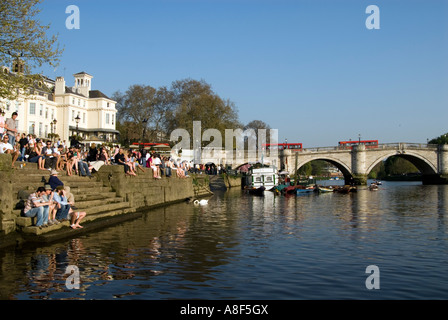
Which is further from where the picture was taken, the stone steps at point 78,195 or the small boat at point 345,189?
the small boat at point 345,189

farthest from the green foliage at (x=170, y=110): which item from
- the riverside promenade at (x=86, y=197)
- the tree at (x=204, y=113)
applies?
the riverside promenade at (x=86, y=197)

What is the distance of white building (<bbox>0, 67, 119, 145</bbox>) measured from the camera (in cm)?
6162

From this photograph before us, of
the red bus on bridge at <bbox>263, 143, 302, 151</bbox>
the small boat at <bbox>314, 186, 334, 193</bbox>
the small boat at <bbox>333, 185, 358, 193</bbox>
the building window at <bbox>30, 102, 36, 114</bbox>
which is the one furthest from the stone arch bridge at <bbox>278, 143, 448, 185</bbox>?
the building window at <bbox>30, 102, 36, 114</bbox>

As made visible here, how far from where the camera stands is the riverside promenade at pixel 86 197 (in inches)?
460

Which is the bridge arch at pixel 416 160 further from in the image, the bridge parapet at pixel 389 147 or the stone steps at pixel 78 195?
the stone steps at pixel 78 195

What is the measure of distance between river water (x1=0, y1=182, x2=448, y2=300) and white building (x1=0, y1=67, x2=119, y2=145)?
1965 inches

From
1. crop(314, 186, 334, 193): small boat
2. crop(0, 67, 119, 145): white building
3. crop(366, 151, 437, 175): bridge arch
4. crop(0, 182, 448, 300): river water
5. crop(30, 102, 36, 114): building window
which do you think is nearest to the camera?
crop(0, 182, 448, 300): river water

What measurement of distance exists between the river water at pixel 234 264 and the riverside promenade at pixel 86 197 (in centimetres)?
50

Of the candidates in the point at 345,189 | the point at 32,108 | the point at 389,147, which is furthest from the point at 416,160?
the point at 32,108

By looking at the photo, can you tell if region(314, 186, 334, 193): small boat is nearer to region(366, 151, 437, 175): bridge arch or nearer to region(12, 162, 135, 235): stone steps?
region(366, 151, 437, 175): bridge arch

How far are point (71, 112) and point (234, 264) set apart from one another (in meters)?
67.5

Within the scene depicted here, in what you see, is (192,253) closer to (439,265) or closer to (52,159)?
(439,265)

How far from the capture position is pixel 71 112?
72.6 m

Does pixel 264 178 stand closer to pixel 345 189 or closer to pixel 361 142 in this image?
pixel 345 189
